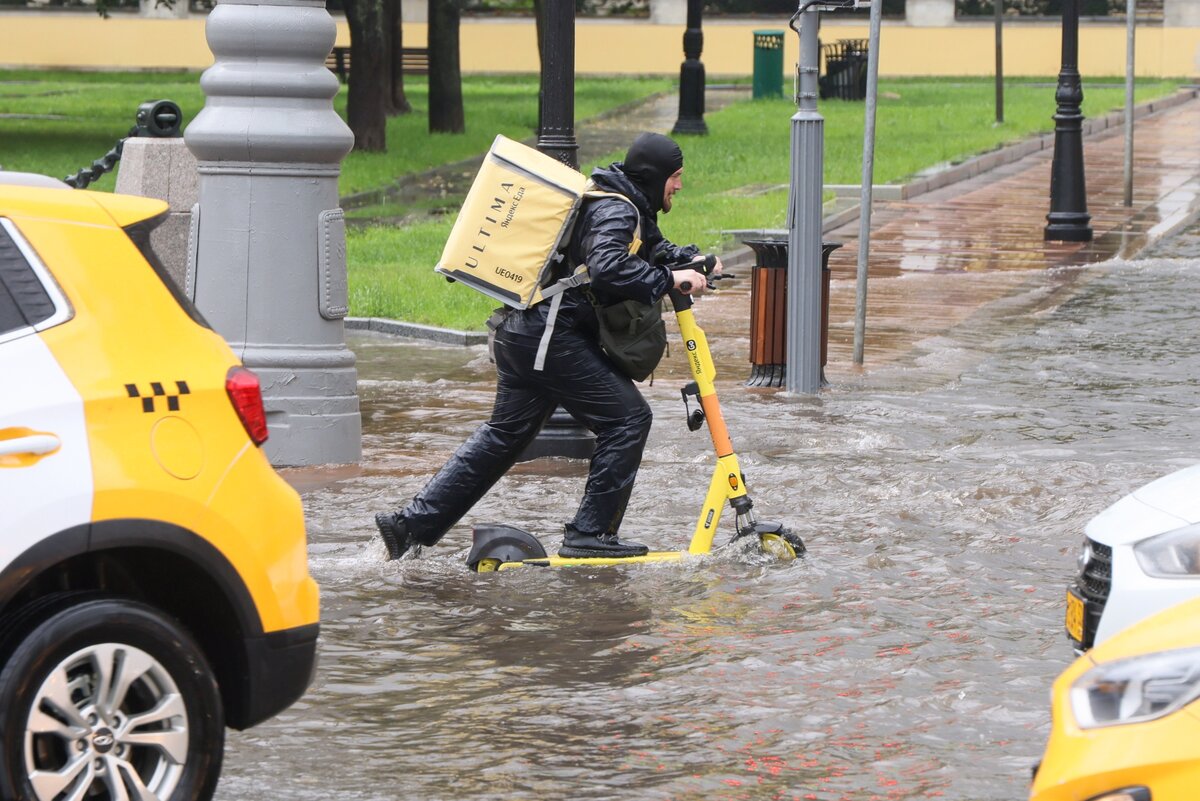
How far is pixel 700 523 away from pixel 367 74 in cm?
2114

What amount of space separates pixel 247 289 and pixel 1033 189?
17.1 metres

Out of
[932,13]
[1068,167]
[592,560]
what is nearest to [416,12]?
[932,13]

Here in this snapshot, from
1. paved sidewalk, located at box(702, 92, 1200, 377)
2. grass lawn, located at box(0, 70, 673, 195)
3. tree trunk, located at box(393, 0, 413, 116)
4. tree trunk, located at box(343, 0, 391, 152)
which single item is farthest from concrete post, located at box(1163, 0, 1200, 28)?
tree trunk, located at box(343, 0, 391, 152)

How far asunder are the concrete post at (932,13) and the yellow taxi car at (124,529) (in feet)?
158

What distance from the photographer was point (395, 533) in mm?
7566

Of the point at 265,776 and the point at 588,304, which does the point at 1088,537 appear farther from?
the point at 588,304

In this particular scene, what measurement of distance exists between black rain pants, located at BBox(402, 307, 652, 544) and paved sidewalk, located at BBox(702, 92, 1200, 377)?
5461mm

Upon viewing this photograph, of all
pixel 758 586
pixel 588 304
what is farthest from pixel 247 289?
pixel 758 586

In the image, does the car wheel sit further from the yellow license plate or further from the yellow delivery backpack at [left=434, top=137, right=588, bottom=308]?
the yellow delivery backpack at [left=434, top=137, right=588, bottom=308]

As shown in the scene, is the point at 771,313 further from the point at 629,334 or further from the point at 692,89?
the point at 692,89

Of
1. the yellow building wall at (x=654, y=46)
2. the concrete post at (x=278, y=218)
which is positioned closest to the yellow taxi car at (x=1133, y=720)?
the concrete post at (x=278, y=218)

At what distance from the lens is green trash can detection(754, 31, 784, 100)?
1601 inches

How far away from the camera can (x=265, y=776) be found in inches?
208

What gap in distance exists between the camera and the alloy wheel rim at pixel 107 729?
4285 mm
